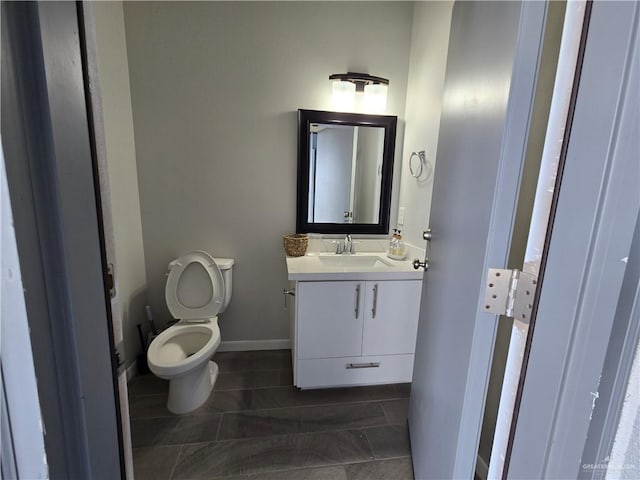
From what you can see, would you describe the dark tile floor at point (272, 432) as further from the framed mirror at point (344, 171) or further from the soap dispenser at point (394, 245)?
the framed mirror at point (344, 171)

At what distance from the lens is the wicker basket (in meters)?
2.08

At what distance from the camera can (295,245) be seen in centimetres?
209

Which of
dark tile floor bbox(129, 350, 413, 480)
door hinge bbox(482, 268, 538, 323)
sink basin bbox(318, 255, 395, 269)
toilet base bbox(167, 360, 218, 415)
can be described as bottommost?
dark tile floor bbox(129, 350, 413, 480)

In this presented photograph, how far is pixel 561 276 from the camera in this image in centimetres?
51

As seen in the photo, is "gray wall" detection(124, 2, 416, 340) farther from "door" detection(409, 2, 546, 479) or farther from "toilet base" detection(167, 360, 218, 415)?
"door" detection(409, 2, 546, 479)

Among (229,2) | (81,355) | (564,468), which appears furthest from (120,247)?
(564,468)

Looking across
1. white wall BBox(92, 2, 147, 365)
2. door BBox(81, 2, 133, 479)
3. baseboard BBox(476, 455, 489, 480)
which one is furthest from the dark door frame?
white wall BBox(92, 2, 147, 365)

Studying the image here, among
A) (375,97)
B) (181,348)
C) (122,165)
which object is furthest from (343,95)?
(181,348)

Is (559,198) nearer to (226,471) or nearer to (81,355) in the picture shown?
(81,355)

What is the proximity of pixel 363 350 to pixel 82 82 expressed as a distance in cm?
183

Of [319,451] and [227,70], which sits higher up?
[227,70]

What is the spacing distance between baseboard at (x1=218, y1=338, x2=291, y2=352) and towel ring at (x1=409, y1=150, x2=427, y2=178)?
65.4 inches

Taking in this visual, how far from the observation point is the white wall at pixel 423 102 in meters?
1.71

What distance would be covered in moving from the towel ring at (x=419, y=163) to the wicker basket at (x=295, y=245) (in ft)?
2.98
